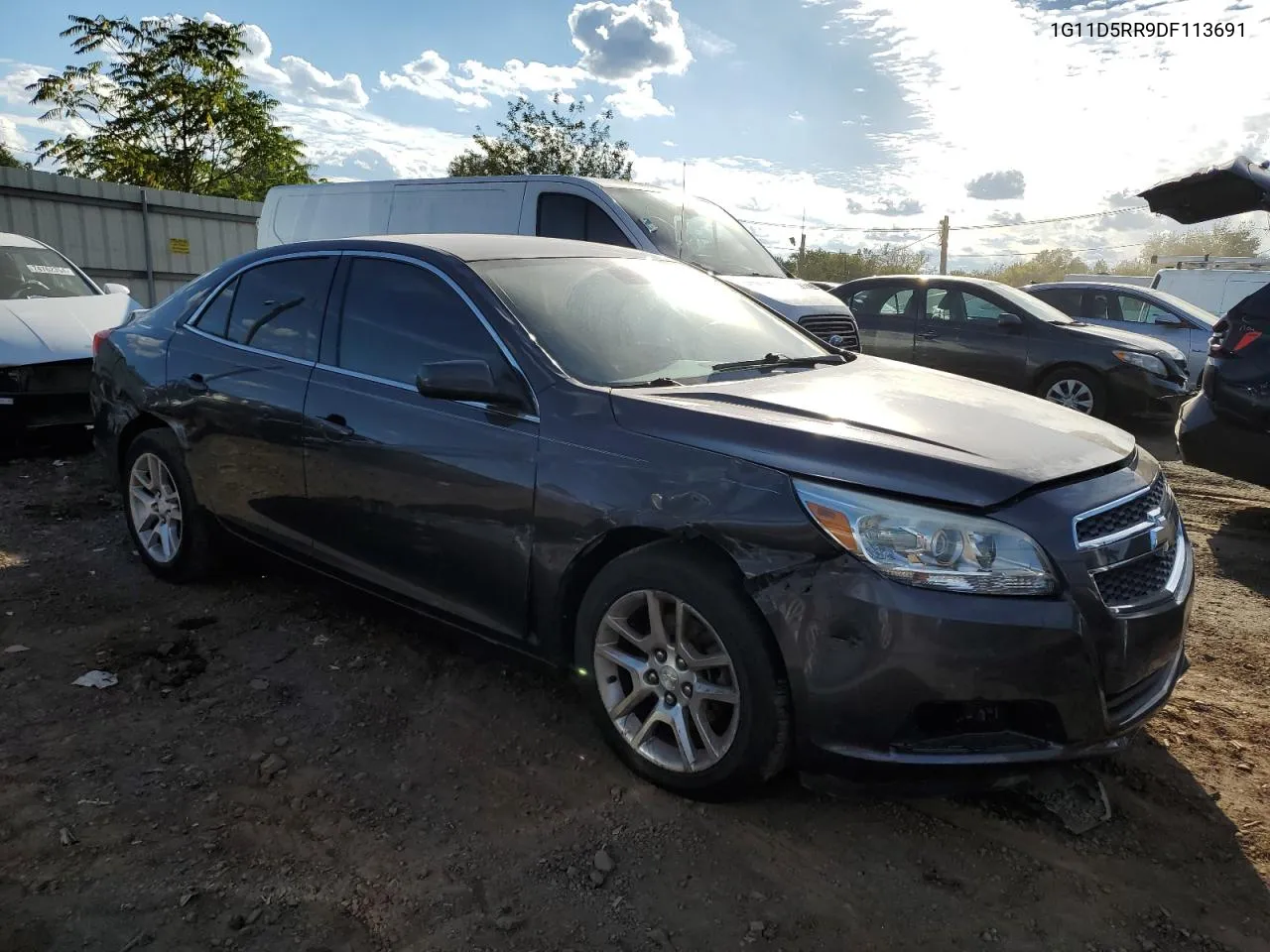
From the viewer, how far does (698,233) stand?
8.56 meters

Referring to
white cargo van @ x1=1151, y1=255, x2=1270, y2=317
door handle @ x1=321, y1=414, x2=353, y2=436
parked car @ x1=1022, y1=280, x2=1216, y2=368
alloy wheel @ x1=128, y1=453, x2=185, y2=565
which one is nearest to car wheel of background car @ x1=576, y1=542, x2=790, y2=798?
door handle @ x1=321, y1=414, x2=353, y2=436

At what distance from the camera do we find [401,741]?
314cm

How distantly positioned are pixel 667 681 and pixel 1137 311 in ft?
35.8

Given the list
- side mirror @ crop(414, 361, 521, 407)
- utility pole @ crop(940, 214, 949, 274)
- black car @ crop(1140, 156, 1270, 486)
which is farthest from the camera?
utility pole @ crop(940, 214, 949, 274)

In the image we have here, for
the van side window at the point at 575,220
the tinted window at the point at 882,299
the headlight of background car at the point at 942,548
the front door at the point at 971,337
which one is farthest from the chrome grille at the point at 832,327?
the headlight of background car at the point at 942,548

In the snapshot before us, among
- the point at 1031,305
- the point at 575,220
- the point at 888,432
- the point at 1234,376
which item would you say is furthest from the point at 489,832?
the point at 1031,305

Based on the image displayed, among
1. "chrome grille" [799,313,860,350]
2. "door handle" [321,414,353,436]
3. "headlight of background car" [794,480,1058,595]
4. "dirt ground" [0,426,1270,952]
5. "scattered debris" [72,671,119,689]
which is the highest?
"chrome grille" [799,313,860,350]

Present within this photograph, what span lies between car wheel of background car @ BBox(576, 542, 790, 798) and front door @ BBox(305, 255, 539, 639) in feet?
1.23

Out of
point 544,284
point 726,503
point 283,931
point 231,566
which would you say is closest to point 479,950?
point 283,931

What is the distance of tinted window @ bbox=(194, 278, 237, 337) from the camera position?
14.0ft

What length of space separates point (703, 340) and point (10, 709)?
2.86m

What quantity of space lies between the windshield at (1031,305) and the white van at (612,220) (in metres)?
2.55

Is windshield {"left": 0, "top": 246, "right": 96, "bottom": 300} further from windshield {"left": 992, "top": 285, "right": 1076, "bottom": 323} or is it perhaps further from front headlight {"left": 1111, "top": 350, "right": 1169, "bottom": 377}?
front headlight {"left": 1111, "top": 350, "right": 1169, "bottom": 377}

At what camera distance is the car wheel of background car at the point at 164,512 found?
435 cm
